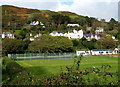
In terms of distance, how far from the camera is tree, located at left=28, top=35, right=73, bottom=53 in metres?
34.9

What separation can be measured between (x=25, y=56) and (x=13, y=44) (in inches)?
130

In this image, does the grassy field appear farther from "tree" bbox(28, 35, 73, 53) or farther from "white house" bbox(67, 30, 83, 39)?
"white house" bbox(67, 30, 83, 39)

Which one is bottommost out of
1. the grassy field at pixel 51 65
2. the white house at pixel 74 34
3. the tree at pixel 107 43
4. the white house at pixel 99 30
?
the grassy field at pixel 51 65

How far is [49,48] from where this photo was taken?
1384 inches

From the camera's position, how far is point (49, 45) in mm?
35094

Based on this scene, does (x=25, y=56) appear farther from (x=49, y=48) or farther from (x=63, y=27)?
(x=63, y=27)

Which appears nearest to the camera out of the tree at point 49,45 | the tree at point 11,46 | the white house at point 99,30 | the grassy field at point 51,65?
the grassy field at point 51,65

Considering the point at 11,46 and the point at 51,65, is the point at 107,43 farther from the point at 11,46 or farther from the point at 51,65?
the point at 51,65

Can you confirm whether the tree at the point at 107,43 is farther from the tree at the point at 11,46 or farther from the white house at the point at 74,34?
the tree at the point at 11,46

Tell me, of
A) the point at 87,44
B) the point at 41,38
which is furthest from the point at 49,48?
the point at 87,44

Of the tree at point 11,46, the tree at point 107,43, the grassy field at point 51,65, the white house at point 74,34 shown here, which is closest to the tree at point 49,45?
the tree at point 11,46

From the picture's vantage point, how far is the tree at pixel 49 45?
1374 inches

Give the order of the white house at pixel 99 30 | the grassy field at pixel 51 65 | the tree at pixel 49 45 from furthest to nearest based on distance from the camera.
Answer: the white house at pixel 99 30, the tree at pixel 49 45, the grassy field at pixel 51 65

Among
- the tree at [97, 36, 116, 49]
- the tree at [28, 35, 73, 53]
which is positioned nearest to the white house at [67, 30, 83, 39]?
the tree at [97, 36, 116, 49]
